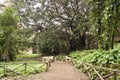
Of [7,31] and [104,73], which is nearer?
[104,73]

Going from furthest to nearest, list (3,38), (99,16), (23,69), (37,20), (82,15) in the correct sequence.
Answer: (37,20), (82,15), (3,38), (99,16), (23,69)

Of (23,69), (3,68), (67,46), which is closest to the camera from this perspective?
(3,68)

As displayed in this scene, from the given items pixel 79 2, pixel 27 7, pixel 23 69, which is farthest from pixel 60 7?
pixel 23 69

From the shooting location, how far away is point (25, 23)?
31.8 m

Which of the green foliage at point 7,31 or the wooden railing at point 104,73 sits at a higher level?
the green foliage at point 7,31

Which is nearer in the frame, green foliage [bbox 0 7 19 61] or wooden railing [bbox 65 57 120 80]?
wooden railing [bbox 65 57 120 80]

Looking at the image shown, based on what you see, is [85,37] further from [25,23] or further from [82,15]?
[25,23]

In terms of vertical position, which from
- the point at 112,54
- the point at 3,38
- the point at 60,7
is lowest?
the point at 112,54

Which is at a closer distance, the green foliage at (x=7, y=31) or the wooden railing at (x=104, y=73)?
the wooden railing at (x=104, y=73)

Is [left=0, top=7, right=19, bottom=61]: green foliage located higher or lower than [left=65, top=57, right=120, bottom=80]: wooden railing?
higher

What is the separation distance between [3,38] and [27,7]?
9.65 meters

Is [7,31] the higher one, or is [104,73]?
[7,31]

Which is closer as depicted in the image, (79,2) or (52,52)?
(79,2)

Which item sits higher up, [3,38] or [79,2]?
[79,2]
